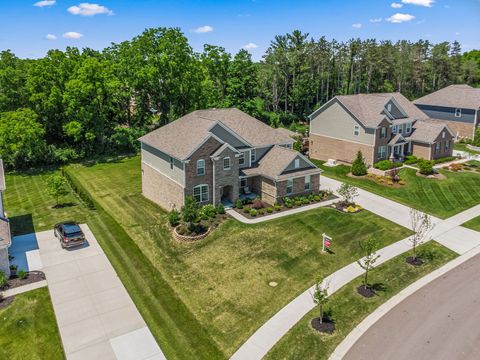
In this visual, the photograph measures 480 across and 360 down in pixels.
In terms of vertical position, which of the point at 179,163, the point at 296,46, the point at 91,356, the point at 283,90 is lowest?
the point at 91,356

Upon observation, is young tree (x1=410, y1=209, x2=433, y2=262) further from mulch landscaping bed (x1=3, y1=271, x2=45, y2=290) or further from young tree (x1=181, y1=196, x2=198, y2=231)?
mulch landscaping bed (x1=3, y1=271, x2=45, y2=290)

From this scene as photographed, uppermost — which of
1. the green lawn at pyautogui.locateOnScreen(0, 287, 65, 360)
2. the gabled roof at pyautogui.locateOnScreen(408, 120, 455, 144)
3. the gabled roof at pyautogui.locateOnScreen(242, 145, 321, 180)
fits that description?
the gabled roof at pyautogui.locateOnScreen(408, 120, 455, 144)

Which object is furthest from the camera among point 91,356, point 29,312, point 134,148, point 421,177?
point 134,148

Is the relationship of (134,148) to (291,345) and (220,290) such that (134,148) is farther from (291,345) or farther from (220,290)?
(291,345)

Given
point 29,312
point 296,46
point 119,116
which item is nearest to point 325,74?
A: point 296,46

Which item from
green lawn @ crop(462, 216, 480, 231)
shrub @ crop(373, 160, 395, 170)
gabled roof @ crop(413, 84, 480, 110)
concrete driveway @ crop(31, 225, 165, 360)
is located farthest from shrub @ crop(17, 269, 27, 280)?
gabled roof @ crop(413, 84, 480, 110)

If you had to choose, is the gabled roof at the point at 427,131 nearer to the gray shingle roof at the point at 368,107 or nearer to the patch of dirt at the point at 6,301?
the gray shingle roof at the point at 368,107
